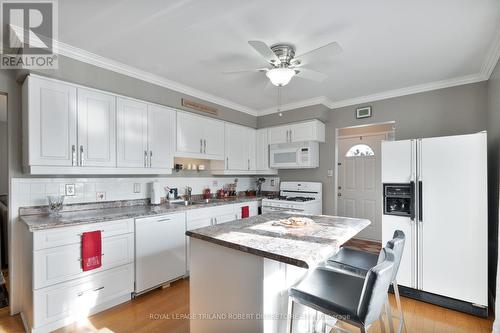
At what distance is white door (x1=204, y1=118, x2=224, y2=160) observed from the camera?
368 centimetres

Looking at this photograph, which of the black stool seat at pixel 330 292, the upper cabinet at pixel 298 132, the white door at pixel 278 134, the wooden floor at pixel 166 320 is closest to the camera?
the black stool seat at pixel 330 292

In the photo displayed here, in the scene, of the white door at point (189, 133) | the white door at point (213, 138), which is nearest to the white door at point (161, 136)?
the white door at point (189, 133)

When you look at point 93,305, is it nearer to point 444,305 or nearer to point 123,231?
point 123,231

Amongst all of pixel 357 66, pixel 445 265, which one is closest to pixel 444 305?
pixel 445 265

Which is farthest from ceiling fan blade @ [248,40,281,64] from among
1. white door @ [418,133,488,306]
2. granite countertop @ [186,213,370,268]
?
white door @ [418,133,488,306]

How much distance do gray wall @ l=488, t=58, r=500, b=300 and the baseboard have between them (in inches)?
14.5

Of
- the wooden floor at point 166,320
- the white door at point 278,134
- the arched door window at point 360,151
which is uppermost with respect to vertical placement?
the white door at point 278,134

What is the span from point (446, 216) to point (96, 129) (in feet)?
11.9

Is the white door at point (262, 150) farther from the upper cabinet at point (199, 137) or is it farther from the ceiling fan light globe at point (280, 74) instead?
the ceiling fan light globe at point (280, 74)

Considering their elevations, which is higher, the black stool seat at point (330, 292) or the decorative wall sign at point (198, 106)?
the decorative wall sign at point (198, 106)

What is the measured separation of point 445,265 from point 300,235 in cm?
181

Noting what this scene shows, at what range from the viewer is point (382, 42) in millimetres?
2195

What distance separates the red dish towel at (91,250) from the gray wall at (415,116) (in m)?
3.19

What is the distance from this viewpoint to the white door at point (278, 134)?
4246 mm
